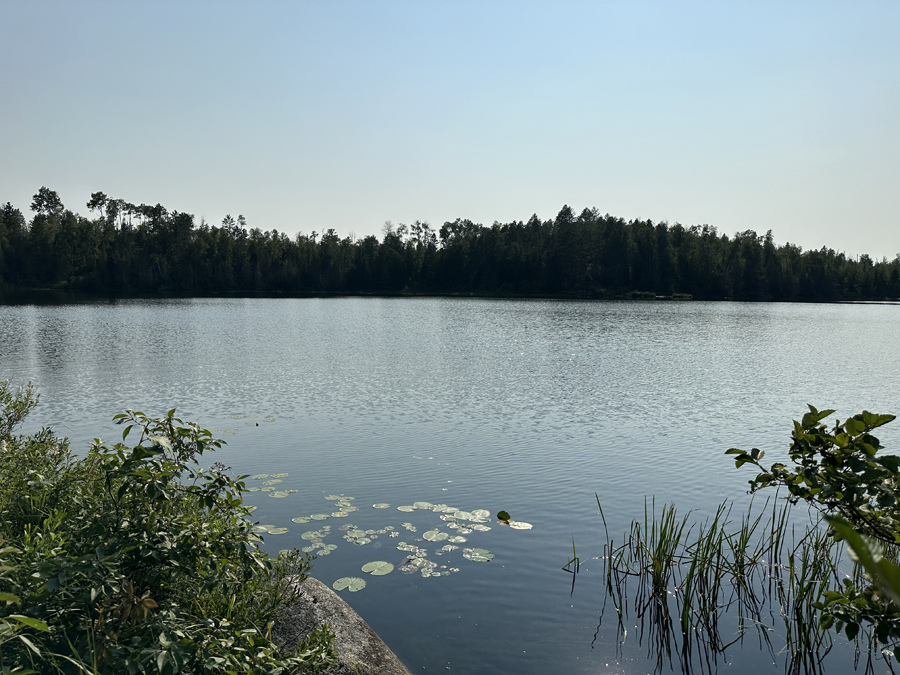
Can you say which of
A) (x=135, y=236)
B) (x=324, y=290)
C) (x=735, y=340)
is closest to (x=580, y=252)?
(x=324, y=290)

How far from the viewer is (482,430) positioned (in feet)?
57.3

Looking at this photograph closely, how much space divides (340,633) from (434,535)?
415 centimetres

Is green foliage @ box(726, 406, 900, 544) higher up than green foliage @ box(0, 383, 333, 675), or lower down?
higher up

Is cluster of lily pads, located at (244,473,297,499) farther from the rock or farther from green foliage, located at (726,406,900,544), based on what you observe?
green foliage, located at (726,406,900,544)

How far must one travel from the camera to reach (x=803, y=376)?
2756 cm

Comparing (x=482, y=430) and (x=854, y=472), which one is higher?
(x=854, y=472)

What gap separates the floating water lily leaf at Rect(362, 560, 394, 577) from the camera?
8.93 metres

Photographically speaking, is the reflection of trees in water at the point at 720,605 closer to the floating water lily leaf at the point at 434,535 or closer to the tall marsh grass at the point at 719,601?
the tall marsh grass at the point at 719,601

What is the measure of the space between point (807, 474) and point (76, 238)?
517 ft

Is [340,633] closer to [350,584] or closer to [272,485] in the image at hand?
[350,584]

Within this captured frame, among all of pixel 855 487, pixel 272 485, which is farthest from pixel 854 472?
pixel 272 485

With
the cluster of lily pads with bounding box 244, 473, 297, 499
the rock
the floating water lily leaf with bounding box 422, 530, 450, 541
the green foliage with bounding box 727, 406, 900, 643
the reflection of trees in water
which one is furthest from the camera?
the cluster of lily pads with bounding box 244, 473, 297, 499

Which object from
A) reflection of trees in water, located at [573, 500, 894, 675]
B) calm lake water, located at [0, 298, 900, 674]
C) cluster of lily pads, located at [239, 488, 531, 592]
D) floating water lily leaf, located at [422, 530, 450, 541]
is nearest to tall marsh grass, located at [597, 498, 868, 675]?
reflection of trees in water, located at [573, 500, 894, 675]

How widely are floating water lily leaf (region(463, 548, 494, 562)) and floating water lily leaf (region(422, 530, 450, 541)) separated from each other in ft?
1.85
